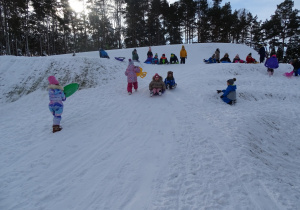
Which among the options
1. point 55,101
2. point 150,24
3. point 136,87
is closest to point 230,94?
point 136,87

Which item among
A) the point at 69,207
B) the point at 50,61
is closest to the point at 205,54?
the point at 50,61

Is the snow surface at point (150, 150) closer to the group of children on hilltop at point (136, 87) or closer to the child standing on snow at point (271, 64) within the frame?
the group of children on hilltop at point (136, 87)

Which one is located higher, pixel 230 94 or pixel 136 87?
pixel 136 87

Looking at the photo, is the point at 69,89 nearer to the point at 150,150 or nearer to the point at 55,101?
the point at 55,101

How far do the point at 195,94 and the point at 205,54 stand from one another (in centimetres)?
1847

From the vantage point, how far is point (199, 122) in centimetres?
533

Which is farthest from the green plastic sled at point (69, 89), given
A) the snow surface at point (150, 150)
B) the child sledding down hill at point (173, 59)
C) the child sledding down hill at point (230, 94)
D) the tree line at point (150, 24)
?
the tree line at point (150, 24)

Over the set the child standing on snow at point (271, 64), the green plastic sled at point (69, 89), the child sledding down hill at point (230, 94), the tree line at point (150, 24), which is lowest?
the child sledding down hill at point (230, 94)

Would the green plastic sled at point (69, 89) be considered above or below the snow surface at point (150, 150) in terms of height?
above

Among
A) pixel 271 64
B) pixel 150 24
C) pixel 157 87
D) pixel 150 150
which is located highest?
pixel 150 24

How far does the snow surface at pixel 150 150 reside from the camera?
2.72 metres

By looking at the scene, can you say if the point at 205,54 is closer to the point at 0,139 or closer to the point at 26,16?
the point at 0,139

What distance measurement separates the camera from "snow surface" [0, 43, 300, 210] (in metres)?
2.72

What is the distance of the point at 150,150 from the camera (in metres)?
3.93
